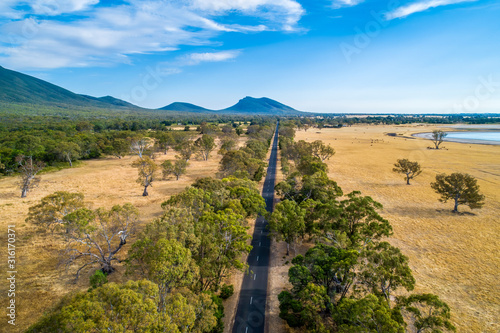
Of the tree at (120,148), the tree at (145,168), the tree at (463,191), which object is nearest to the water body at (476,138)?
the tree at (463,191)

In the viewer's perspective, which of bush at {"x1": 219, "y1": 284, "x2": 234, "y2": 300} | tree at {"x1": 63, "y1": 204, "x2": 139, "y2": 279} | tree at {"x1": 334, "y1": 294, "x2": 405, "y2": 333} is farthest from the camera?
tree at {"x1": 63, "y1": 204, "x2": 139, "y2": 279}

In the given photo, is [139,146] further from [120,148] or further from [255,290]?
[255,290]

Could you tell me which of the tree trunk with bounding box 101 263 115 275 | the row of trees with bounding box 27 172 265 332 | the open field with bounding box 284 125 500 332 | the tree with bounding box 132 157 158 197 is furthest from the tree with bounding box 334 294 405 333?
the tree with bounding box 132 157 158 197

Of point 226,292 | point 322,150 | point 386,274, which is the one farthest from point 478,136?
point 226,292

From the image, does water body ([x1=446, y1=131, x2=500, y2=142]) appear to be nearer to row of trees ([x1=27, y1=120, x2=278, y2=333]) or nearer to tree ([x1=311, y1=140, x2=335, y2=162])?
tree ([x1=311, y1=140, x2=335, y2=162])

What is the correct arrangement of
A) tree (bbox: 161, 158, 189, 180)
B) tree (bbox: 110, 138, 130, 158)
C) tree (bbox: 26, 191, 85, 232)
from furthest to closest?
tree (bbox: 110, 138, 130, 158)
tree (bbox: 161, 158, 189, 180)
tree (bbox: 26, 191, 85, 232)

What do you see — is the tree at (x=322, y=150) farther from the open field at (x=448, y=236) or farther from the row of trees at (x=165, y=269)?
the row of trees at (x=165, y=269)
